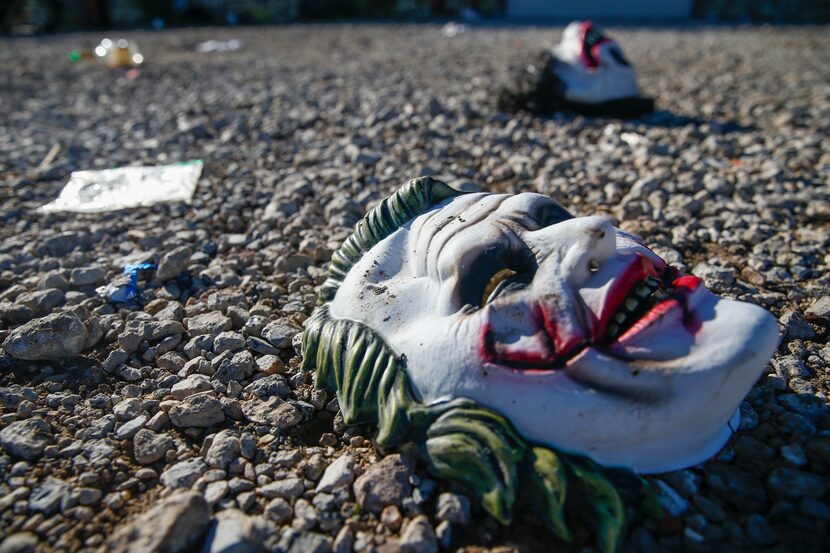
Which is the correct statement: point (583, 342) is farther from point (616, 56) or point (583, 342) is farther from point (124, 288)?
point (616, 56)

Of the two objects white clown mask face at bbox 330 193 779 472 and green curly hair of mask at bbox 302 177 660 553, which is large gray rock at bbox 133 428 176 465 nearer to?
green curly hair of mask at bbox 302 177 660 553

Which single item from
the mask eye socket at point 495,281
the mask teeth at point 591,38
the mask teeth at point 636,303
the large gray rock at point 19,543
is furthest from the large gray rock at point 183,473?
the mask teeth at point 591,38

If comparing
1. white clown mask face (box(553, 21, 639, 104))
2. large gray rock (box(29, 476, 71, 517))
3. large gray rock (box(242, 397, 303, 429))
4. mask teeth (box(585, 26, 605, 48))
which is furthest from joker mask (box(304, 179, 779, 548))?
mask teeth (box(585, 26, 605, 48))

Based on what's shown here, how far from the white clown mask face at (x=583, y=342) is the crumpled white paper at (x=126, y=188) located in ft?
8.17

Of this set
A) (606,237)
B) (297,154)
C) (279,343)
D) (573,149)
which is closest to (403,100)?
(297,154)

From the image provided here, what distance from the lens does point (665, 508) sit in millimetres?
1527

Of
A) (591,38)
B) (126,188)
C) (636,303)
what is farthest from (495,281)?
(591,38)

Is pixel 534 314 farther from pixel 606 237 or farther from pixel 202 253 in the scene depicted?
pixel 202 253

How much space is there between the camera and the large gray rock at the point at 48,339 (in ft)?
7.22

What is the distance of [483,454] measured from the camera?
4.75 ft

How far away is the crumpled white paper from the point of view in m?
3.62

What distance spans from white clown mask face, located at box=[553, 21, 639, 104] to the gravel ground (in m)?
0.22

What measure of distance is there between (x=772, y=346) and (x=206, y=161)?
11.9ft

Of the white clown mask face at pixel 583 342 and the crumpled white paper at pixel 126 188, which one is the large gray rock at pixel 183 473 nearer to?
the white clown mask face at pixel 583 342
